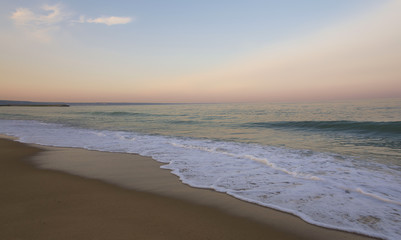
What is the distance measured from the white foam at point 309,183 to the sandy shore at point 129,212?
375mm

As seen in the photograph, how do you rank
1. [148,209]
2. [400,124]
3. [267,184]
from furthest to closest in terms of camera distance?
[400,124], [267,184], [148,209]

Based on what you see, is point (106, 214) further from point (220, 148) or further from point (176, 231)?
point (220, 148)

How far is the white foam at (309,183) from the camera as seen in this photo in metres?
Answer: 3.35

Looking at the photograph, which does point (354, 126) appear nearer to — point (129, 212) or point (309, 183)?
point (309, 183)

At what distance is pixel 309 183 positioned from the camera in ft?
16.1

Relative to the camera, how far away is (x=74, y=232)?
2.75 meters

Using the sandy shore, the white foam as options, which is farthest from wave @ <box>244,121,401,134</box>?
the sandy shore

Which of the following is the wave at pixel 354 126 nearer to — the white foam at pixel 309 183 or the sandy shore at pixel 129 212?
the white foam at pixel 309 183

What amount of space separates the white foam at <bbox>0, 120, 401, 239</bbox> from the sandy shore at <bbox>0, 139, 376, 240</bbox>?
0.37m

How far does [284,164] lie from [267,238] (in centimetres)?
414

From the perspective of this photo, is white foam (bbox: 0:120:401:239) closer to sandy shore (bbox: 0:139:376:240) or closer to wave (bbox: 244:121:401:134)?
sandy shore (bbox: 0:139:376:240)

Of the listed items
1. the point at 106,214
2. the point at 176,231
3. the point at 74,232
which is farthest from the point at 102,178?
the point at 176,231

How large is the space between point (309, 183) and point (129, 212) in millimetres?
3765

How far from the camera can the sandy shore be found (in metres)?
2.81
